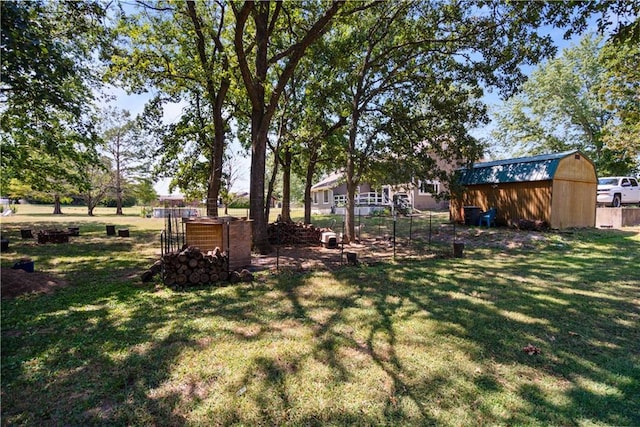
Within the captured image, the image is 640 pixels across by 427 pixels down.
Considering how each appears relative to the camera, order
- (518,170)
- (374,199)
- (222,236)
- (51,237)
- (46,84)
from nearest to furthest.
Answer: (222,236) → (46,84) → (51,237) → (518,170) → (374,199)

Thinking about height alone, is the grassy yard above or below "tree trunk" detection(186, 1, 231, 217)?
below

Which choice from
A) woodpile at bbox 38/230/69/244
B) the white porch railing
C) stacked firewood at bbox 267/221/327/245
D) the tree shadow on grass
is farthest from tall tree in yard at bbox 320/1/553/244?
the white porch railing

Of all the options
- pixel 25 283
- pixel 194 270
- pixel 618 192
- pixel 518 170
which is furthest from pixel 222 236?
pixel 618 192

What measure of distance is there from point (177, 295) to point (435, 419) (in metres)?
4.50

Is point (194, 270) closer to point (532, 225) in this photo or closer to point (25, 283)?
point (25, 283)

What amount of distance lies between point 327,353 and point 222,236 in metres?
4.52

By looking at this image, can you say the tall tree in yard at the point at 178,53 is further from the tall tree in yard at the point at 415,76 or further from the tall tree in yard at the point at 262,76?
the tall tree in yard at the point at 415,76

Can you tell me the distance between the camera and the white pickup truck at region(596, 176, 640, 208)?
17688 millimetres

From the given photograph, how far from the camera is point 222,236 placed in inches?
280

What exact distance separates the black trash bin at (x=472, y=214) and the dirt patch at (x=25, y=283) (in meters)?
16.0

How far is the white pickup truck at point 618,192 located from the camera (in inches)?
696

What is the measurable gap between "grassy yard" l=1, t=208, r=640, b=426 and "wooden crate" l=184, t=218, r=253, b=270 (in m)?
1.36

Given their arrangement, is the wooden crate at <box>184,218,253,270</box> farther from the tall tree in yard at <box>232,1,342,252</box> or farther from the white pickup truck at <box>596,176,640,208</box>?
the white pickup truck at <box>596,176,640,208</box>

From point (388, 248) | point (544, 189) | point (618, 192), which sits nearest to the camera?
point (388, 248)
